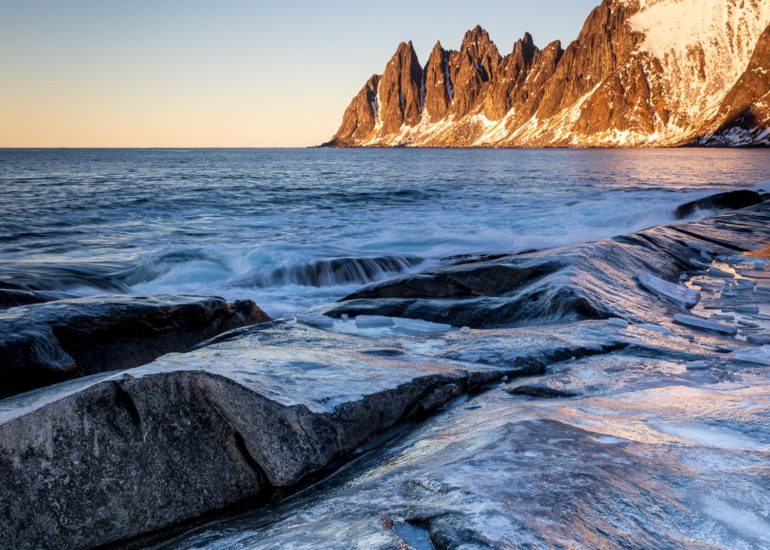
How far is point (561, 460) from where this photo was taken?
6.48 feet

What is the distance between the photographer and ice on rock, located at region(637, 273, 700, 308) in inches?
252

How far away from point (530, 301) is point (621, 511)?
424cm

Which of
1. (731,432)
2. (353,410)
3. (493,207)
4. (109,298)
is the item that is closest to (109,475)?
(353,410)

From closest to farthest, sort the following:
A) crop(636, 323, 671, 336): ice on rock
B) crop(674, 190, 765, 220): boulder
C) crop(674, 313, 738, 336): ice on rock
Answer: crop(636, 323, 671, 336): ice on rock → crop(674, 313, 738, 336): ice on rock → crop(674, 190, 765, 220): boulder

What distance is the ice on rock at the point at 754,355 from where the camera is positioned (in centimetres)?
386

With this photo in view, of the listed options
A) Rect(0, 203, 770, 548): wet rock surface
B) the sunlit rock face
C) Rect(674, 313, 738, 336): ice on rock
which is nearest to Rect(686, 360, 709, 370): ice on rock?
Rect(0, 203, 770, 548): wet rock surface

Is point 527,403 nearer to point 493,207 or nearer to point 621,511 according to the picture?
point 621,511

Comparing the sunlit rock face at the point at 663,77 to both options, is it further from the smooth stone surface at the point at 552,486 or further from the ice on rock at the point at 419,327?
the smooth stone surface at the point at 552,486

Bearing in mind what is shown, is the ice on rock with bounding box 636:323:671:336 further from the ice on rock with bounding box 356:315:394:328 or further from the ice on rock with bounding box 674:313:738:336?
the ice on rock with bounding box 356:315:394:328

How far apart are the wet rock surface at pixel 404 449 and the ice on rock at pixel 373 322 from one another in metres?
1.26

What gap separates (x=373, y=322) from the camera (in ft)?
18.4

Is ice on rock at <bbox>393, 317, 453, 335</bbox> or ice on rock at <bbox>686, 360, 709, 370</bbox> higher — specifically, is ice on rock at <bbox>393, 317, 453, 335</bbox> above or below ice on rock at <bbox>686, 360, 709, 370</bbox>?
below

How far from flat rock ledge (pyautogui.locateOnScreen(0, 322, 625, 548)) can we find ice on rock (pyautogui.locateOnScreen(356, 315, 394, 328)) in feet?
8.23

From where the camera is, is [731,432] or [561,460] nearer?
[561,460]
